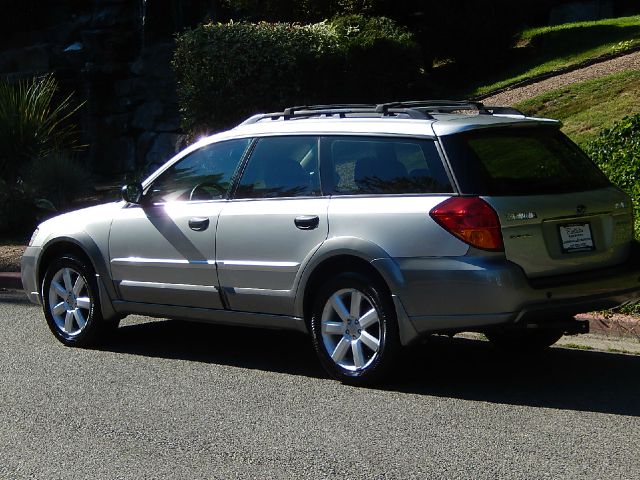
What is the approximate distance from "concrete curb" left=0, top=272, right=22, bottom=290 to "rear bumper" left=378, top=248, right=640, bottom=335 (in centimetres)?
626

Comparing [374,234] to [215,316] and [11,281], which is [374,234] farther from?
[11,281]

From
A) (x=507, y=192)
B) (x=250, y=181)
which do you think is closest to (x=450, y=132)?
(x=507, y=192)

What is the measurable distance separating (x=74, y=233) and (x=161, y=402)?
2.22 meters

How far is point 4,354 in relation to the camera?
8477 mm

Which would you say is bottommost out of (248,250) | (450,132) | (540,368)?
(540,368)

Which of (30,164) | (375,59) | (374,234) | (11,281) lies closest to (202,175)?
(374,234)

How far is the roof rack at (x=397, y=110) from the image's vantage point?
7.45 m

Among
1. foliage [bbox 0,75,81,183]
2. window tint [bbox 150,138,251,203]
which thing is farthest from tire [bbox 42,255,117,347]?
foliage [bbox 0,75,81,183]

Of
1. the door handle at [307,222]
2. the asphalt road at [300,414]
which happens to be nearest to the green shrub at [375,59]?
the asphalt road at [300,414]

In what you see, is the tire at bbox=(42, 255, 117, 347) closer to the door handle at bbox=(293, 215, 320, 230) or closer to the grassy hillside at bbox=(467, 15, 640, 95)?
the door handle at bbox=(293, 215, 320, 230)

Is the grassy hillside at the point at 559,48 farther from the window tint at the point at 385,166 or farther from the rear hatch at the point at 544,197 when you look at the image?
the window tint at the point at 385,166

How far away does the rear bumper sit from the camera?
6.54 metres

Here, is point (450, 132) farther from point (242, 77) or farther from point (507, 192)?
point (242, 77)

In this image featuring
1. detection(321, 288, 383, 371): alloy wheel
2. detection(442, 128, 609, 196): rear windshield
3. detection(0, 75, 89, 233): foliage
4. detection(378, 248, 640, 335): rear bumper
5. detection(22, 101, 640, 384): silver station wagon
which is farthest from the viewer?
detection(0, 75, 89, 233): foliage
